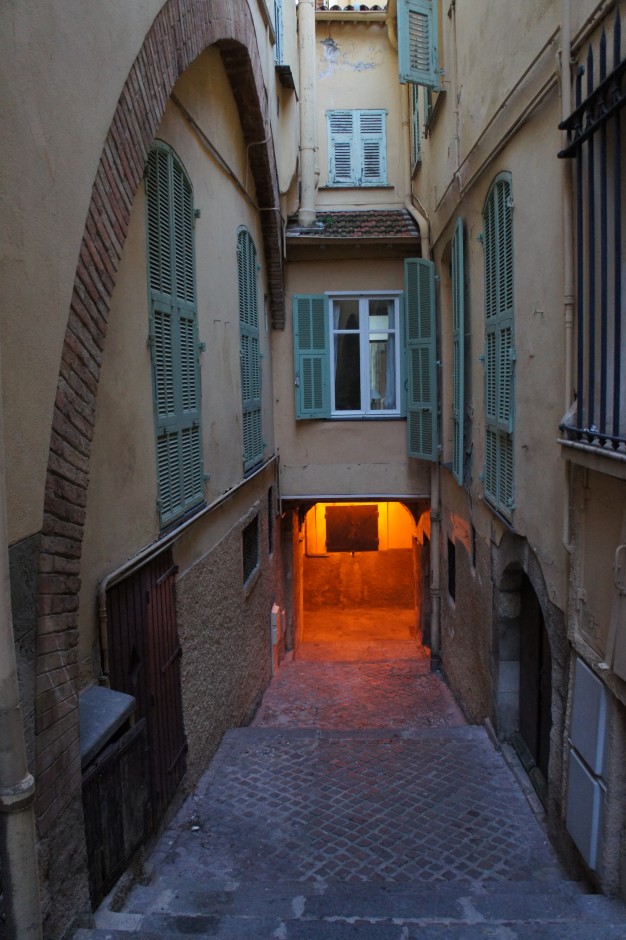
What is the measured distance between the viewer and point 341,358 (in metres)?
12.4

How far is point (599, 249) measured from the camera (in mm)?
4551

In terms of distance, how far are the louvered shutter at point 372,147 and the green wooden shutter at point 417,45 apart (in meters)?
3.11

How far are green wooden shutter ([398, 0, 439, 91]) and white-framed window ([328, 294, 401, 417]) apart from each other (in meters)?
3.50

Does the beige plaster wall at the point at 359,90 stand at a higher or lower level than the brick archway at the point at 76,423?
higher

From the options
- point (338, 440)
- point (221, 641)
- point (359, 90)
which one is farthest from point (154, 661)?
point (359, 90)

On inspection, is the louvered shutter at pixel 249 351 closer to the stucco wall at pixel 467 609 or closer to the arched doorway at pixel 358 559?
the stucco wall at pixel 467 609

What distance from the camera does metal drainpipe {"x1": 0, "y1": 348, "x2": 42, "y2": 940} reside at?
8.78ft

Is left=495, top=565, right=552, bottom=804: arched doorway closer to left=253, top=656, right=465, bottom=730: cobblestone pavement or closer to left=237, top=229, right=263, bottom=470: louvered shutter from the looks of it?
left=253, top=656, right=465, bottom=730: cobblestone pavement

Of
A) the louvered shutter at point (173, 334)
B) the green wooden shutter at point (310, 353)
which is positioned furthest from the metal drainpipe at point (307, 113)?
the louvered shutter at point (173, 334)

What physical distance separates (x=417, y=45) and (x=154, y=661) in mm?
8173

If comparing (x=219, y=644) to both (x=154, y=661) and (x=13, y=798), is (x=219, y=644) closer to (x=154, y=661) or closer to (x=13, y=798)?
(x=154, y=661)

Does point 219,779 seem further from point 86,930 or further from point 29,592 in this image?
point 29,592

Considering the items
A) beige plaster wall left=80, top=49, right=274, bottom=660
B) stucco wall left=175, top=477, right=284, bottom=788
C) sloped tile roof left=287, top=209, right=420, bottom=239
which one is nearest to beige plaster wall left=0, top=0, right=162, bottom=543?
beige plaster wall left=80, top=49, right=274, bottom=660

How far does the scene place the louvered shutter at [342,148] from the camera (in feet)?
41.9
